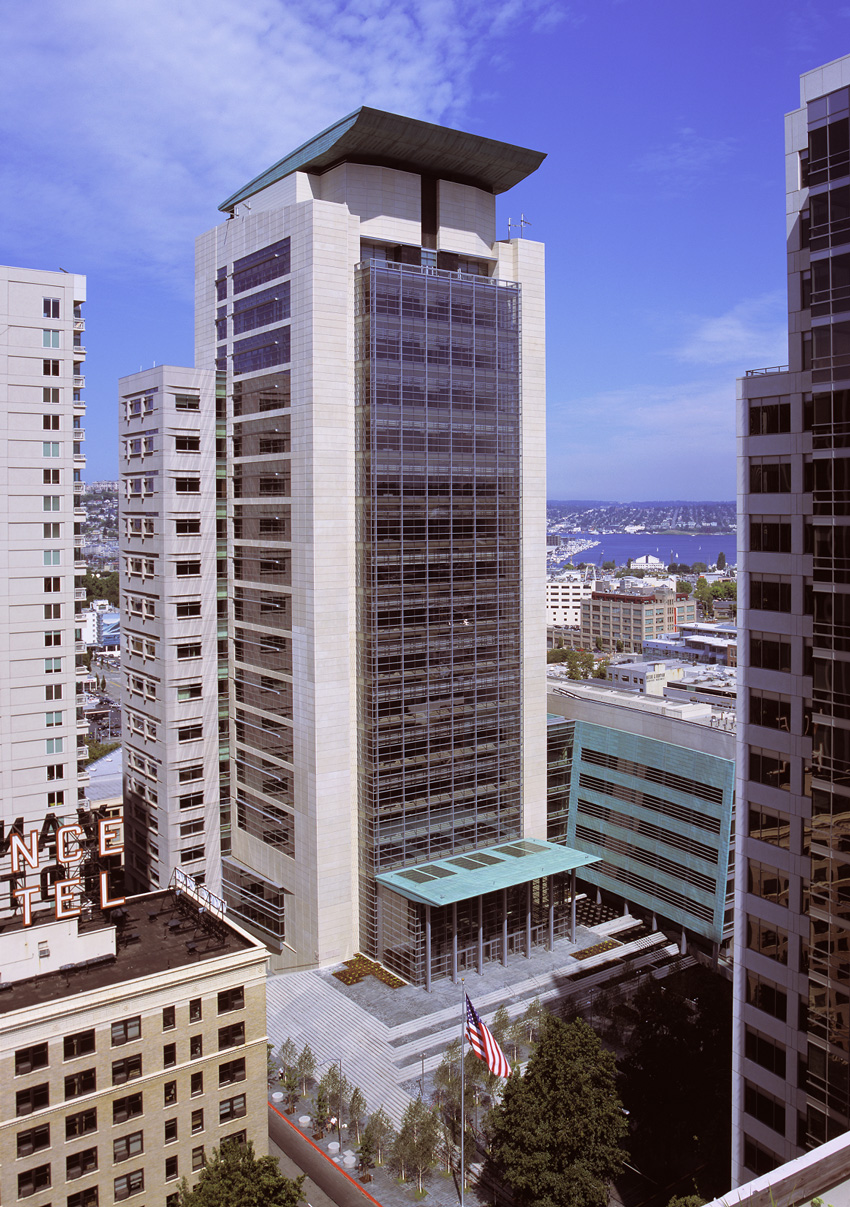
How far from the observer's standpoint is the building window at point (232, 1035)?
48.3 meters

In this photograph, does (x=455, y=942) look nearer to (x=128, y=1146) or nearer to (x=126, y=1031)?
(x=128, y=1146)

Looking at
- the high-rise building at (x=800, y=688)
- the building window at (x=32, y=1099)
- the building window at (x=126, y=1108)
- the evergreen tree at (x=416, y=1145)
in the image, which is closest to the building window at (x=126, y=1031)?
the building window at (x=126, y=1108)

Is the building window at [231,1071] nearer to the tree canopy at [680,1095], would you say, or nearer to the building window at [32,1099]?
the building window at [32,1099]

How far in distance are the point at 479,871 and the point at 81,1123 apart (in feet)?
136

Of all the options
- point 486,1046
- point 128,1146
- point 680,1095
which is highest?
point 486,1046

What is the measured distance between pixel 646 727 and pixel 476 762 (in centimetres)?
1915

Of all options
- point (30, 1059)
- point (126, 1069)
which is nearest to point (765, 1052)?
point (126, 1069)

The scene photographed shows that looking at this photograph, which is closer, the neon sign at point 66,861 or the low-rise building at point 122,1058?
the low-rise building at point 122,1058

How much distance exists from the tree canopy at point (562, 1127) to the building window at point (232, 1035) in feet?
50.9

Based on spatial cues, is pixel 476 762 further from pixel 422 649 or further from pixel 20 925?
pixel 20 925

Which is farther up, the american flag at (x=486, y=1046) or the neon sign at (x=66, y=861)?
the neon sign at (x=66, y=861)

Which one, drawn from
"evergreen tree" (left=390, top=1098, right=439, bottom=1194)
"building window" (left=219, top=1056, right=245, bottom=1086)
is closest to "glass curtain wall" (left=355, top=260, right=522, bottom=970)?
"evergreen tree" (left=390, top=1098, right=439, bottom=1194)

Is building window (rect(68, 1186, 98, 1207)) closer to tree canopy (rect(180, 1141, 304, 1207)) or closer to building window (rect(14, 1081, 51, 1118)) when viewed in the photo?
tree canopy (rect(180, 1141, 304, 1207))

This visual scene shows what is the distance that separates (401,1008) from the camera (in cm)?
7250
